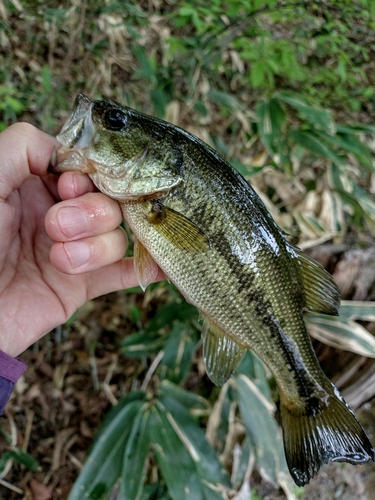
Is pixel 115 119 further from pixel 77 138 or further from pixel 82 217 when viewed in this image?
pixel 82 217

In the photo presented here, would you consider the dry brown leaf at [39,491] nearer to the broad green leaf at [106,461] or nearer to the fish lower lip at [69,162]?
the broad green leaf at [106,461]

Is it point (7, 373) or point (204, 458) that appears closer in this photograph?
point (7, 373)

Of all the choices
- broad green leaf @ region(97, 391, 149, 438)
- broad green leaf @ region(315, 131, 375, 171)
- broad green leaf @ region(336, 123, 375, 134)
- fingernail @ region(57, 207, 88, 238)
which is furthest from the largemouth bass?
broad green leaf @ region(336, 123, 375, 134)

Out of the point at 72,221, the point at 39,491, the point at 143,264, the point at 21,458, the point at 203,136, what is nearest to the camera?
the point at 72,221

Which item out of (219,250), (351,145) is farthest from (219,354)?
(351,145)

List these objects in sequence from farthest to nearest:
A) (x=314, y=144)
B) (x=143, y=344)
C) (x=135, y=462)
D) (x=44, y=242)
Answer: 1. (x=314, y=144)
2. (x=143, y=344)
3. (x=135, y=462)
4. (x=44, y=242)

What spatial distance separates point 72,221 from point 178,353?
4.16 ft

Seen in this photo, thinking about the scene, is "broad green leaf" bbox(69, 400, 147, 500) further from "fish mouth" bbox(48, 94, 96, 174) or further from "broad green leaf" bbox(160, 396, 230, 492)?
"fish mouth" bbox(48, 94, 96, 174)

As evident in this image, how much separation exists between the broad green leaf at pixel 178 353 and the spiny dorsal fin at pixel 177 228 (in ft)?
3.61

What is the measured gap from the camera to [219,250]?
1209 mm

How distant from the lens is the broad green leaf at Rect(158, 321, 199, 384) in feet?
7.02

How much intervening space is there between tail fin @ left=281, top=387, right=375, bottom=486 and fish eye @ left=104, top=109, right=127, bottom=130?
111 centimetres

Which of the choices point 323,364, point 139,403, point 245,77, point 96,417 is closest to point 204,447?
point 139,403

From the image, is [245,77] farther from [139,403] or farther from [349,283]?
[139,403]
